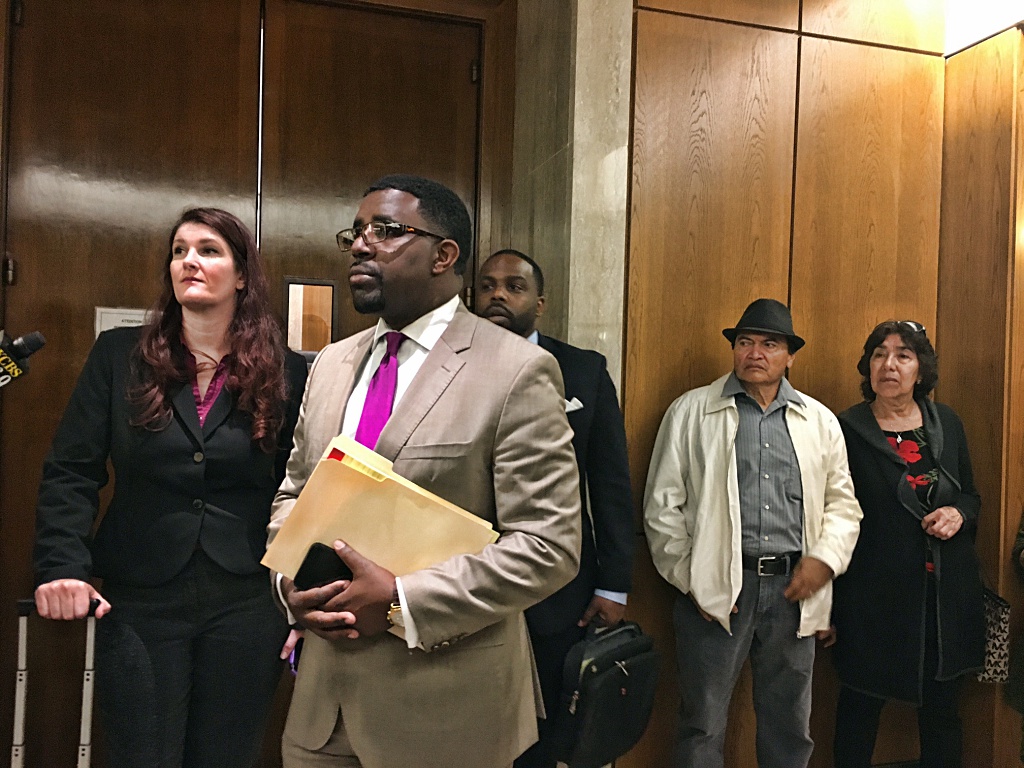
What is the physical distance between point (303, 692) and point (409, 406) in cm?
59

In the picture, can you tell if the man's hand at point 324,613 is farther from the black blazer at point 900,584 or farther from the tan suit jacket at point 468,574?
the black blazer at point 900,584

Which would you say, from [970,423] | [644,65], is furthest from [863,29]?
[970,423]

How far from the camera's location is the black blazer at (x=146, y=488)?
2.07m

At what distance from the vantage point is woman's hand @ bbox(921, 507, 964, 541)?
329cm

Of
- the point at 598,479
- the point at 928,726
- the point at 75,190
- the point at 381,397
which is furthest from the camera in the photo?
the point at 928,726

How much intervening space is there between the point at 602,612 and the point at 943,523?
4.69 ft

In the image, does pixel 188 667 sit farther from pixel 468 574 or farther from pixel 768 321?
pixel 768 321

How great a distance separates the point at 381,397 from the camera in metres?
1.68

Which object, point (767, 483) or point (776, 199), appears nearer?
point (767, 483)

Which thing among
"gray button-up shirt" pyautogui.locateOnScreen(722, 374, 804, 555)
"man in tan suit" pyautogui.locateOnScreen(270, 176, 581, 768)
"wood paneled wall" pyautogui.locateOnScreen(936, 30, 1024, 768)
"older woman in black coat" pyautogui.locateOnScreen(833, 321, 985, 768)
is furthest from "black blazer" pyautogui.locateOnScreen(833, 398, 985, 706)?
"man in tan suit" pyautogui.locateOnScreen(270, 176, 581, 768)

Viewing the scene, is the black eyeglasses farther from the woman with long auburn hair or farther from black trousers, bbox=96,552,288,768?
black trousers, bbox=96,552,288,768

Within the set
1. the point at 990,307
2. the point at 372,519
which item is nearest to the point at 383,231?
the point at 372,519

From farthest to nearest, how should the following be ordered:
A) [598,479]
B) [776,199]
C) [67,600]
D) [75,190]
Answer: [776,199]
[75,190]
[598,479]
[67,600]

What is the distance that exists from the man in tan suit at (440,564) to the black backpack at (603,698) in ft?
2.39
